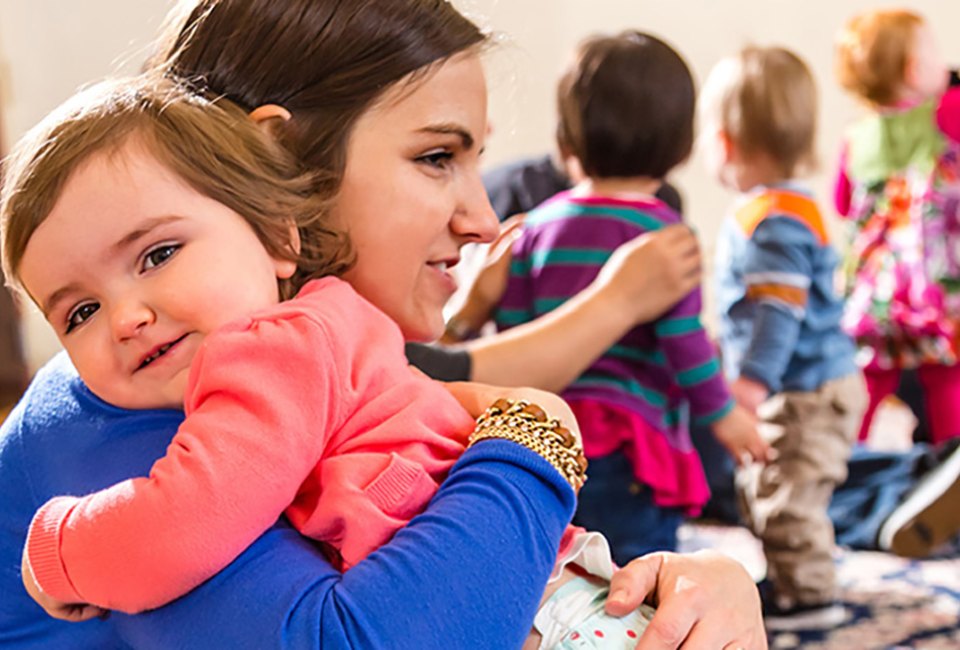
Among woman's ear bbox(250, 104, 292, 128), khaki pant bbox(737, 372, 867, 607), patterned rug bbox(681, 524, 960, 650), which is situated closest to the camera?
woman's ear bbox(250, 104, 292, 128)

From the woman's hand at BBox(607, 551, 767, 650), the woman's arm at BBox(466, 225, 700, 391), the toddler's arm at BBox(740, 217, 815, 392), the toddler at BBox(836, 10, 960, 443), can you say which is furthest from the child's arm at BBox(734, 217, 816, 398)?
the woman's hand at BBox(607, 551, 767, 650)

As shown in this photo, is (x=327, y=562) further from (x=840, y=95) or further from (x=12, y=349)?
(x=840, y=95)

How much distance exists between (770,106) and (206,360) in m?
2.20

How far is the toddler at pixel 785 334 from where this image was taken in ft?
8.44

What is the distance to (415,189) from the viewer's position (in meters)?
1.00

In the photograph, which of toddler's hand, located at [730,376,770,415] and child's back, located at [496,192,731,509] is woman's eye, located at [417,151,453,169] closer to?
child's back, located at [496,192,731,509]

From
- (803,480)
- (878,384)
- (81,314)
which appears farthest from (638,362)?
(878,384)

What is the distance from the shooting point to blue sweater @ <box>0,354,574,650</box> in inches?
29.3

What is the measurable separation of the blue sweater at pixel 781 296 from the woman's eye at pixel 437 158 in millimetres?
1623

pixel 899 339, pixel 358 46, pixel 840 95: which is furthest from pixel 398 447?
pixel 840 95

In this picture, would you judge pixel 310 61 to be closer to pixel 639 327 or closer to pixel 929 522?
pixel 639 327

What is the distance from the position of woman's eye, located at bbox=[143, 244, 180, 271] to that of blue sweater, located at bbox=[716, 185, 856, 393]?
186cm

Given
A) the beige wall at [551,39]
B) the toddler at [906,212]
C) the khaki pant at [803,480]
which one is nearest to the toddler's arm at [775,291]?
the khaki pant at [803,480]

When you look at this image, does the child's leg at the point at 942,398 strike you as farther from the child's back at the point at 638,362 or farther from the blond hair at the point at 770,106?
the child's back at the point at 638,362
